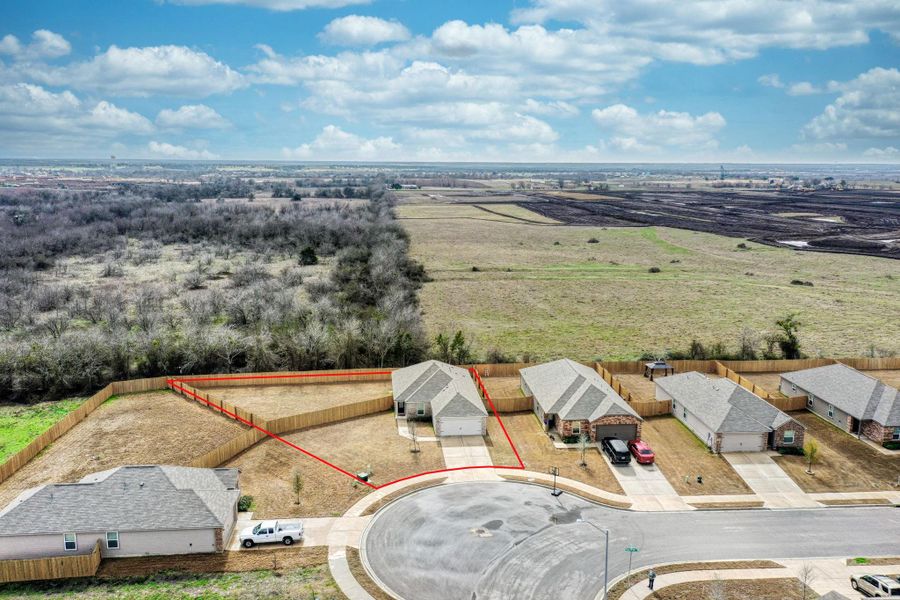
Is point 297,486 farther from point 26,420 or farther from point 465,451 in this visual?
point 26,420

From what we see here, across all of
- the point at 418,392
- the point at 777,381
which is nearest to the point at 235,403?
the point at 418,392

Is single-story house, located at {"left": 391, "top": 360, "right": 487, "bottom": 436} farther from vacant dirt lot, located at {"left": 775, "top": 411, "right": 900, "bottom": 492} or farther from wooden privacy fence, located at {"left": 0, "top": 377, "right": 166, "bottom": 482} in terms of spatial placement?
wooden privacy fence, located at {"left": 0, "top": 377, "right": 166, "bottom": 482}

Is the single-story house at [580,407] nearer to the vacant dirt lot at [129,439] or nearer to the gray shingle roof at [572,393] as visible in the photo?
the gray shingle roof at [572,393]

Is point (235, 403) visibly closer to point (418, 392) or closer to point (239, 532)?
point (418, 392)

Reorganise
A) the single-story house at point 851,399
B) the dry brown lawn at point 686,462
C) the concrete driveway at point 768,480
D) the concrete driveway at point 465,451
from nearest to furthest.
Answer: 1. the concrete driveway at point 768,480
2. the dry brown lawn at point 686,462
3. the concrete driveway at point 465,451
4. the single-story house at point 851,399

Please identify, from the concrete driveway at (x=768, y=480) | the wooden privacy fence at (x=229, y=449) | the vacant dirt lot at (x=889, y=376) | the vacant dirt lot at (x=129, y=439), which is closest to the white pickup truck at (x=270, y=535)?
the wooden privacy fence at (x=229, y=449)

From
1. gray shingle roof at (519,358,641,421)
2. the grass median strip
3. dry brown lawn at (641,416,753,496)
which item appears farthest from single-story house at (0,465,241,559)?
dry brown lawn at (641,416,753,496)
